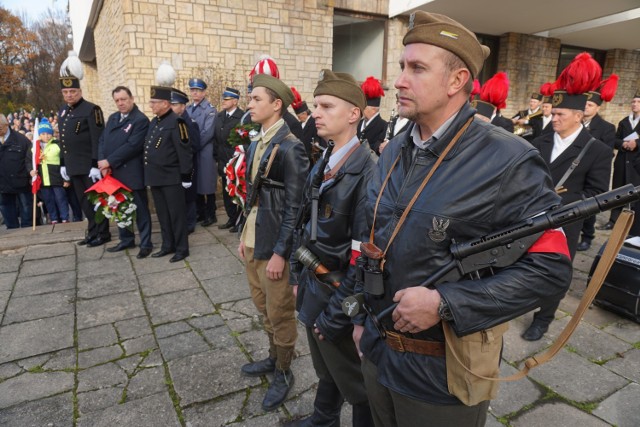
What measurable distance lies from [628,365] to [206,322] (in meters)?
3.53

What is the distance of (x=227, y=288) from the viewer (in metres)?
4.42

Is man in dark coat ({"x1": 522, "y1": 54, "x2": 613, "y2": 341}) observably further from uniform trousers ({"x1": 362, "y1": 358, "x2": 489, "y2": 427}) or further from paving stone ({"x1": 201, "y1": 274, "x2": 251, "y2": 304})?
paving stone ({"x1": 201, "y1": 274, "x2": 251, "y2": 304})

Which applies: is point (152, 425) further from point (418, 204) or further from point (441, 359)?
point (418, 204)

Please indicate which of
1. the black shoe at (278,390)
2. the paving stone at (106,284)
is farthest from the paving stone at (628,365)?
the paving stone at (106,284)

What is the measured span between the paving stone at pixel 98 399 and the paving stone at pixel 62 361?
437 mm

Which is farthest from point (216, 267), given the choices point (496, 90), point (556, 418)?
point (496, 90)

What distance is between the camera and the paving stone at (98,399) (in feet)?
8.61

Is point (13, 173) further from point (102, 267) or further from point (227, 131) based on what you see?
point (227, 131)

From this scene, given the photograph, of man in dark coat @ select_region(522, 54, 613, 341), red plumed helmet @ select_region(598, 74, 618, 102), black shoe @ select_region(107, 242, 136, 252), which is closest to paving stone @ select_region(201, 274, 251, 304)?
black shoe @ select_region(107, 242, 136, 252)

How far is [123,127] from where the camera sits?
210 inches

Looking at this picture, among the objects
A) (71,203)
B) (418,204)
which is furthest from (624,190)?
(71,203)

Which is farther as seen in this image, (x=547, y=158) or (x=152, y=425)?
(x=547, y=158)

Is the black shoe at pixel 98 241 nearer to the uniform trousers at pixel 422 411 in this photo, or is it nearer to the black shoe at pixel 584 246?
the uniform trousers at pixel 422 411

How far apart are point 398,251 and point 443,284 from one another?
0.62 feet
